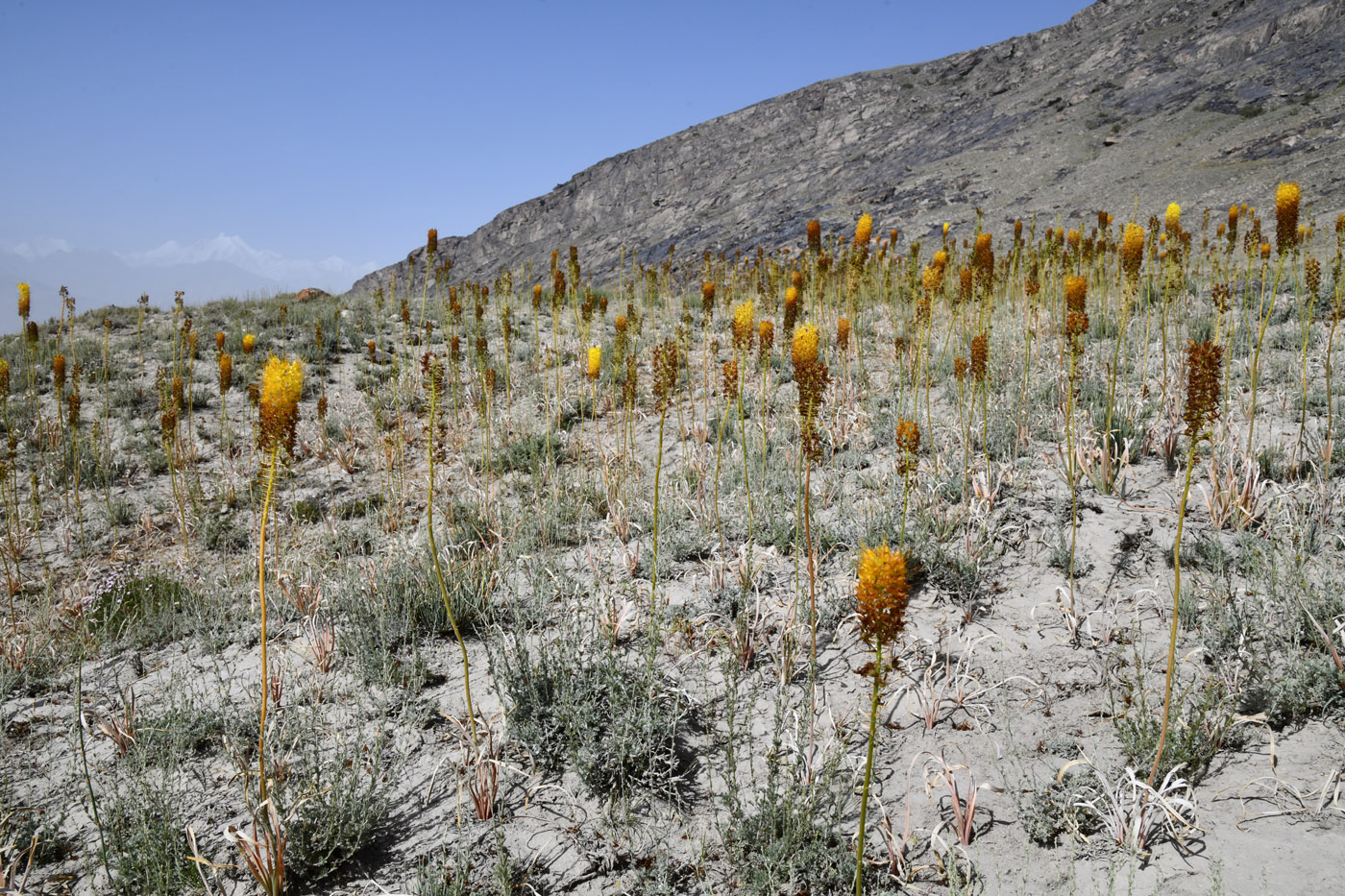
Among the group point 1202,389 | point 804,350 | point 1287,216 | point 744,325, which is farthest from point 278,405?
point 1287,216

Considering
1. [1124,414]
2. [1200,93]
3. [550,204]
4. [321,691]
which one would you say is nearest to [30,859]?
[321,691]

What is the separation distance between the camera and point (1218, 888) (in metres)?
1.52

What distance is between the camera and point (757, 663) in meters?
2.89

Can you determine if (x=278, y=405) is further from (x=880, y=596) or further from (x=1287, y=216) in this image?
(x=1287, y=216)

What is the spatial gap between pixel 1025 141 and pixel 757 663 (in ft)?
106

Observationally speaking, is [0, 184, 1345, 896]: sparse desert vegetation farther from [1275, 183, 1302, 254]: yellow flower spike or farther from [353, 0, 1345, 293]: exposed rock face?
[353, 0, 1345, 293]: exposed rock face

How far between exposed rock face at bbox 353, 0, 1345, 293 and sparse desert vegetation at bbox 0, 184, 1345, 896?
8673mm

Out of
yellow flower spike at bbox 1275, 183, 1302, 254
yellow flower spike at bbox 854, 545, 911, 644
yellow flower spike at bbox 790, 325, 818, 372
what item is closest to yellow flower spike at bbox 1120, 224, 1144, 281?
yellow flower spike at bbox 1275, 183, 1302, 254

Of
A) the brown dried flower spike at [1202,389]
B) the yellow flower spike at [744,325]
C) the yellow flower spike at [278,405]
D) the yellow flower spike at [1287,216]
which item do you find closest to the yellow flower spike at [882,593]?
the brown dried flower spike at [1202,389]

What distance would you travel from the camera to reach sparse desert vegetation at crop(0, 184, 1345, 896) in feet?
6.44

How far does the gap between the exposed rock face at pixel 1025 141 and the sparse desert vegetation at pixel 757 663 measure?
341 inches

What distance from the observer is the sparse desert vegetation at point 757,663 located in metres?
1.96

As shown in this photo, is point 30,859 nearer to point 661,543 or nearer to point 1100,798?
point 661,543

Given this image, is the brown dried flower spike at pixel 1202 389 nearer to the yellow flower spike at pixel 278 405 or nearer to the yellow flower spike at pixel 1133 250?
the yellow flower spike at pixel 1133 250
